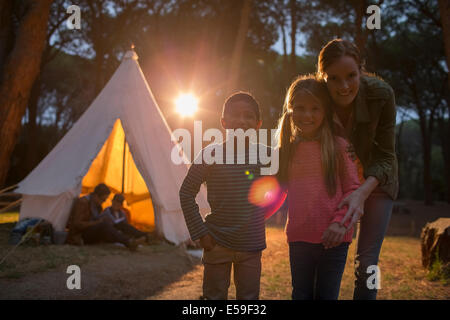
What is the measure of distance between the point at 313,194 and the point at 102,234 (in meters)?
→ 4.03

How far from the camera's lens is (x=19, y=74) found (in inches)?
220

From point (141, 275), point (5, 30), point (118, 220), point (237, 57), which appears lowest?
point (141, 275)

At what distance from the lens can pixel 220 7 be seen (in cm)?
1232

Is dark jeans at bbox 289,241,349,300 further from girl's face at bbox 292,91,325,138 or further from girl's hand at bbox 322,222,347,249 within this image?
girl's face at bbox 292,91,325,138

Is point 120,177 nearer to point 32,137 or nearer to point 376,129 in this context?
point 32,137

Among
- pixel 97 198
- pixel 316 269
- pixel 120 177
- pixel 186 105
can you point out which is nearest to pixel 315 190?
pixel 316 269

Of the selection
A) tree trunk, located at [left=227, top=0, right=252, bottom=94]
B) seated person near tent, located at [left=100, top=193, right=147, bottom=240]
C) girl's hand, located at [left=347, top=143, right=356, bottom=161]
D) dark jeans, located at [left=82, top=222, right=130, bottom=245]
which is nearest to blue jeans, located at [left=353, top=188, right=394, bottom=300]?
girl's hand, located at [left=347, top=143, right=356, bottom=161]

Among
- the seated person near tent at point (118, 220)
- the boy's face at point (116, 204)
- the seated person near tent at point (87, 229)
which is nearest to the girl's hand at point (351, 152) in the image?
the seated person near tent at point (87, 229)

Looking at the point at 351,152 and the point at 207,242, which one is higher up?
the point at 351,152

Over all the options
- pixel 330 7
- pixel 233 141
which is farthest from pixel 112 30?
pixel 233 141

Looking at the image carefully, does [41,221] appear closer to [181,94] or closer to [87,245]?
[87,245]

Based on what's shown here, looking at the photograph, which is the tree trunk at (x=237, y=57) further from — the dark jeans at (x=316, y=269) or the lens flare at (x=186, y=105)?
the dark jeans at (x=316, y=269)

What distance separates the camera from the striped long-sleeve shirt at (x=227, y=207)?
1816 mm

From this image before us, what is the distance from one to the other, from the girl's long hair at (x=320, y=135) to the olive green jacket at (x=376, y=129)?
6.0 inches
